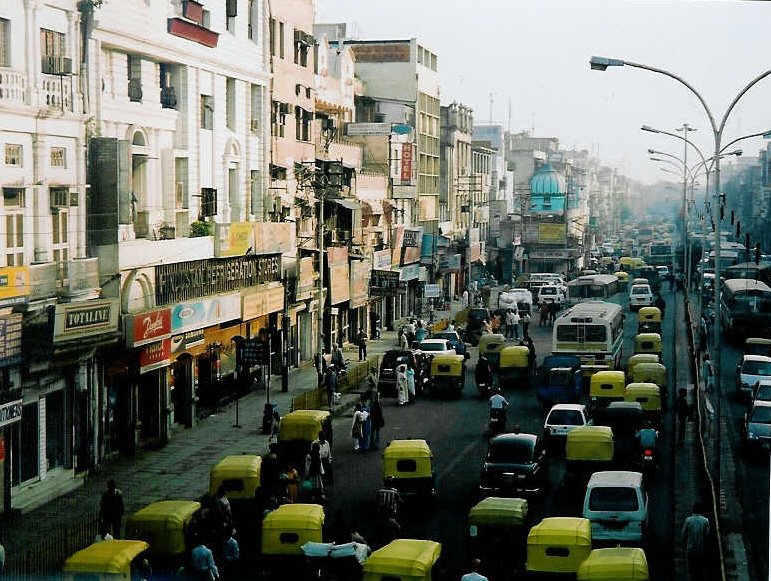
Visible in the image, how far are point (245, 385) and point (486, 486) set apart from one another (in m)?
11.1

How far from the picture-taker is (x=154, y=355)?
23.0m

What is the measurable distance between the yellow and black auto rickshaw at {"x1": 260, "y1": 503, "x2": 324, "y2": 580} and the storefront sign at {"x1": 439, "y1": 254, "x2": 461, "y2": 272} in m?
34.8

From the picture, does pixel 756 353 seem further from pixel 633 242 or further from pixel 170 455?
pixel 633 242

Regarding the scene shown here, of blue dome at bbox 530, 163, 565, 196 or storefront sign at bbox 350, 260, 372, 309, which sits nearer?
storefront sign at bbox 350, 260, 372, 309

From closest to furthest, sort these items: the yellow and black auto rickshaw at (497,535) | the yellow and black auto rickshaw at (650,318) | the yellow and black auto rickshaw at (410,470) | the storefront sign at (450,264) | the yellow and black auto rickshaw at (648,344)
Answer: the yellow and black auto rickshaw at (497,535) < the yellow and black auto rickshaw at (410,470) < the yellow and black auto rickshaw at (648,344) < the yellow and black auto rickshaw at (650,318) < the storefront sign at (450,264)

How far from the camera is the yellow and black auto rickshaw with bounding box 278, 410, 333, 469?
22844mm

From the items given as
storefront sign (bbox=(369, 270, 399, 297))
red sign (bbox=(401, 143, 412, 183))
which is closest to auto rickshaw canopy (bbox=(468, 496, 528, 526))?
storefront sign (bbox=(369, 270, 399, 297))

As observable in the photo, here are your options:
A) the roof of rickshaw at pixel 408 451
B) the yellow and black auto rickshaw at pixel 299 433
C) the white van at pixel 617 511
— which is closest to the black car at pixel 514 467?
the roof of rickshaw at pixel 408 451

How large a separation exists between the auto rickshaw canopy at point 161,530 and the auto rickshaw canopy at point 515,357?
1906 centimetres

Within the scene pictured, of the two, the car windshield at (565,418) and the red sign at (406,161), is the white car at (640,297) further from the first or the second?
the car windshield at (565,418)

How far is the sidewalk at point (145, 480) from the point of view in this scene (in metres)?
16.0

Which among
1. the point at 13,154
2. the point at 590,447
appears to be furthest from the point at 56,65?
the point at 590,447

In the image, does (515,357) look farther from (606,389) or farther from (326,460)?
(326,460)

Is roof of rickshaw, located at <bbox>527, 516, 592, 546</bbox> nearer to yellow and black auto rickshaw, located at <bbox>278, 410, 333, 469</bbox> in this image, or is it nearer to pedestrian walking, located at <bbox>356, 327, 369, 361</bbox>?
yellow and black auto rickshaw, located at <bbox>278, 410, 333, 469</bbox>
